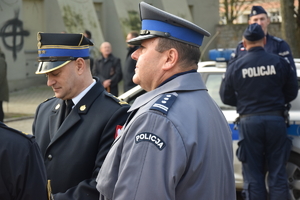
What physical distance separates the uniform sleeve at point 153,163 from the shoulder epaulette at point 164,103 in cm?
3

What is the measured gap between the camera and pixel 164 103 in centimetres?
190

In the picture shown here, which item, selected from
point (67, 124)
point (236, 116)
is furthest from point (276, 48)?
point (67, 124)

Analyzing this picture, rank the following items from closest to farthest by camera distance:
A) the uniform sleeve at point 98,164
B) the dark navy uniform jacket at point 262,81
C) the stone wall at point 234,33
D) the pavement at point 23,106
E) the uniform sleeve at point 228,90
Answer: the uniform sleeve at point 98,164 → the dark navy uniform jacket at point 262,81 → the uniform sleeve at point 228,90 → the pavement at point 23,106 → the stone wall at point 234,33

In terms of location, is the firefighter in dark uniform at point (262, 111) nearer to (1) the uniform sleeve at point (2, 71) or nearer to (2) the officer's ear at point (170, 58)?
(2) the officer's ear at point (170, 58)

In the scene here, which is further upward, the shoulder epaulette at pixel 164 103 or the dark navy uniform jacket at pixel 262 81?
the shoulder epaulette at pixel 164 103

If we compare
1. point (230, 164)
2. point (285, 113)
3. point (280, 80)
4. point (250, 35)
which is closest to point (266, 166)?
point (285, 113)

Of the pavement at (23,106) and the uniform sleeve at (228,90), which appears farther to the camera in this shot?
the pavement at (23,106)

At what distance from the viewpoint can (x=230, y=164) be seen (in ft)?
6.89

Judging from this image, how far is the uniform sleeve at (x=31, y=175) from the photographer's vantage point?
81.7 inches

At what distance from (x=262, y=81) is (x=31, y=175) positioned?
3357 millimetres

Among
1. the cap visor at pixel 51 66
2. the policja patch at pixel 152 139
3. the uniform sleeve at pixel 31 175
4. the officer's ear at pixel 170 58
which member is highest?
the officer's ear at pixel 170 58

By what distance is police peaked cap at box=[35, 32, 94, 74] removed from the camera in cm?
302

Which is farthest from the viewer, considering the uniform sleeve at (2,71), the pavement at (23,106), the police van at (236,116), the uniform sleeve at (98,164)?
the pavement at (23,106)

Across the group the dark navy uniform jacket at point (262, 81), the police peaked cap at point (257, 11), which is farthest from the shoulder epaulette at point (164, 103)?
the police peaked cap at point (257, 11)
